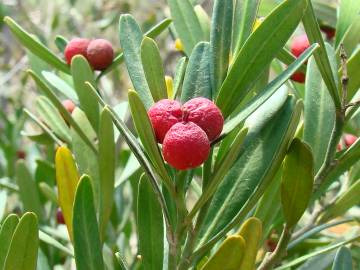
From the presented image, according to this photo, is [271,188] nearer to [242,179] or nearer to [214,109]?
[242,179]

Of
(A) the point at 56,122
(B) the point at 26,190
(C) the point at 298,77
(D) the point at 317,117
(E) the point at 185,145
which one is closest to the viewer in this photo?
(E) the point at 185,145

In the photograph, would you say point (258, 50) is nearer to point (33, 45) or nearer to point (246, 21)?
point (246, 21)

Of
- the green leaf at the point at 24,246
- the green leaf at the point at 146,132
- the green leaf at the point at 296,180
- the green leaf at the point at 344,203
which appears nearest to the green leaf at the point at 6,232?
the green leaf at the point at 24,246

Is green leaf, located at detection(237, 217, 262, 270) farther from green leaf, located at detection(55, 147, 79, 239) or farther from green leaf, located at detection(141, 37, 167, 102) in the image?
green leaf, located at detection(55, 147, 79, 239)

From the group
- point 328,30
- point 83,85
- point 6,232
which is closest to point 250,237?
point 6,232

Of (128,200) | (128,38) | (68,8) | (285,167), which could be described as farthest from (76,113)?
(68,8)

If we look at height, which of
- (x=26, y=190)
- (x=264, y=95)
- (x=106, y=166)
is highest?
(x=264, y=95)
